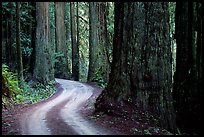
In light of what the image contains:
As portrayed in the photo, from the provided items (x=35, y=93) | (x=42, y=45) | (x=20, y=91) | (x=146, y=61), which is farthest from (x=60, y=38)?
(x=146, y=61)

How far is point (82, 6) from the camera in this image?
39125mm

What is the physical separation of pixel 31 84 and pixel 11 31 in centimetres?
487

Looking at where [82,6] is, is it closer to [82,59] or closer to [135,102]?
[82,59]

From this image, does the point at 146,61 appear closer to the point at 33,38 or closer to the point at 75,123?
the point at 75,123

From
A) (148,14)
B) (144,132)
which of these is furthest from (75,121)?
(148,14)

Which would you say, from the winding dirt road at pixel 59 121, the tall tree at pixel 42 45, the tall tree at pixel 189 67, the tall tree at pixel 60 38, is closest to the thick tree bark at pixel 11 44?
the tall tree at pixel 42 45

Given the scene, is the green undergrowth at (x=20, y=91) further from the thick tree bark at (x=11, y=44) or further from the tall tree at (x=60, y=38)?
the tall tree at (x=60, y=38)

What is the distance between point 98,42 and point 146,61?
1242cm

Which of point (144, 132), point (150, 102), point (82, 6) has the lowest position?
point (144, 132)

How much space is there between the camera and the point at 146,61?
1009cm

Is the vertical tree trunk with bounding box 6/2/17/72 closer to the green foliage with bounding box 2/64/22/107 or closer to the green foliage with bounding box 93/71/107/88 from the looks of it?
the green foliage with bounding box 93/71/107/88

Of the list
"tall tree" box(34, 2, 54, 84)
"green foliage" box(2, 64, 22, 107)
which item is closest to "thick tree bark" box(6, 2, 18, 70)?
"tall tree" box(34, 2, 54, 84)

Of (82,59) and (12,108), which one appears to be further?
(82,59)

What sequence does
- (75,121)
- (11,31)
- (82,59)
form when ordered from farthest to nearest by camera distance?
(82,59) < (11,31) < (75,121)
